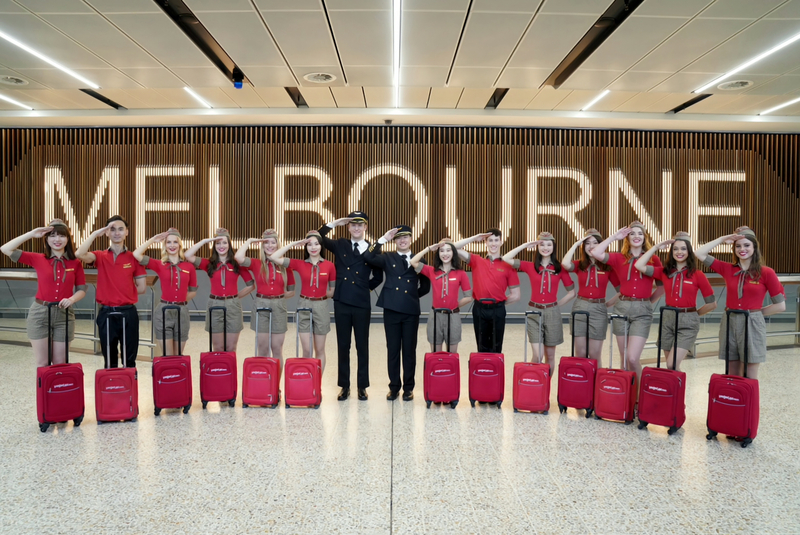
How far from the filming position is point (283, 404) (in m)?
4.73

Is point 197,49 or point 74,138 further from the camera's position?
point 74,138

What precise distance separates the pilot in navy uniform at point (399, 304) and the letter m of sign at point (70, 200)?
729 centimetres

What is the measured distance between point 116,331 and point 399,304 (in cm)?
252

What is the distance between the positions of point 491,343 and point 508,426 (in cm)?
88

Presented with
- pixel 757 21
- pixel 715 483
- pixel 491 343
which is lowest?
pixel 715 483

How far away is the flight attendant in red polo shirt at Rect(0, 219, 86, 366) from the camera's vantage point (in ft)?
13.9

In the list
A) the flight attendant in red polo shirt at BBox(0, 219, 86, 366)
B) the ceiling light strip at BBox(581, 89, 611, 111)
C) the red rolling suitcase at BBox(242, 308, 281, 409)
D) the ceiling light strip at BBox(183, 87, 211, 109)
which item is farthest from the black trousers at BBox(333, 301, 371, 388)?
the ceiling light strip at BBox(581, 89, 611, 111)

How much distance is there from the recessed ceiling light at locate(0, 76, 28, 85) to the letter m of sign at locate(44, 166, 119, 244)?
108 inches

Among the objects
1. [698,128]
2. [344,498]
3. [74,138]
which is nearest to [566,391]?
[344,498]

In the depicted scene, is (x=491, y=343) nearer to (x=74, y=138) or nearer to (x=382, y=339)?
(x=382, y=339)

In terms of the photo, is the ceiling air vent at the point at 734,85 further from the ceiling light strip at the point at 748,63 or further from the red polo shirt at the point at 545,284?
the red polo shirt at the point at 545,284

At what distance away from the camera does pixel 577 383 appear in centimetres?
441

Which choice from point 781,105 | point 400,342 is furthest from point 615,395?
point 781,105

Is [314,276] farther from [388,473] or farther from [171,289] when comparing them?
[388,473]
